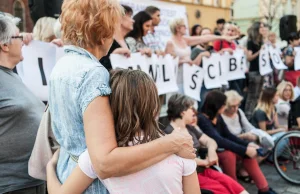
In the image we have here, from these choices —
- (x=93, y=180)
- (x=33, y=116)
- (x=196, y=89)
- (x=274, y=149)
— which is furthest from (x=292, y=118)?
(x=93, y=180)

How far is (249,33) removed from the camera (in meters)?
8.16

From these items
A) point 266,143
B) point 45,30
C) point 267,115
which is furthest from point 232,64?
point 45,30

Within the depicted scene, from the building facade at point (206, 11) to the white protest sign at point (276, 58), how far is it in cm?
2231

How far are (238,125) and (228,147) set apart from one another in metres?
0.79

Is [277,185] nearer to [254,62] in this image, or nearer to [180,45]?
[180,45]

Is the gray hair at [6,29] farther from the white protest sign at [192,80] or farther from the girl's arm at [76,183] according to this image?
the white protest sign at [192,80]

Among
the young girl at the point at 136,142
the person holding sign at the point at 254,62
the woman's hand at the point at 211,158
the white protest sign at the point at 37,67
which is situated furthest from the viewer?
the person holding sign at the point at 254,62

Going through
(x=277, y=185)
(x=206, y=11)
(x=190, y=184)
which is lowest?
(x=277, y=185)

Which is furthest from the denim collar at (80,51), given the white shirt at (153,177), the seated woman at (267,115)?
the seated woman at (267,115)

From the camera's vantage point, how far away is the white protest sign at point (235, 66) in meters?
7.19

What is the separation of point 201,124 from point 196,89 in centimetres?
134

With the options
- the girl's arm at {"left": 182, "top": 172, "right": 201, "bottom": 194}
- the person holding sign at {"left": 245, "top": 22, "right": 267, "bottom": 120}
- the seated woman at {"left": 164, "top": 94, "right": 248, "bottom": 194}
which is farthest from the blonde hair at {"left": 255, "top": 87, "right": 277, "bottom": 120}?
the girl's arm at {"left": 182, "top": 172, "right": 201, "bottom": 194}

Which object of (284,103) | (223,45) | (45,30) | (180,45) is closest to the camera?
(45,30)

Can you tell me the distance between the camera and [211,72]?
6.57 metres
